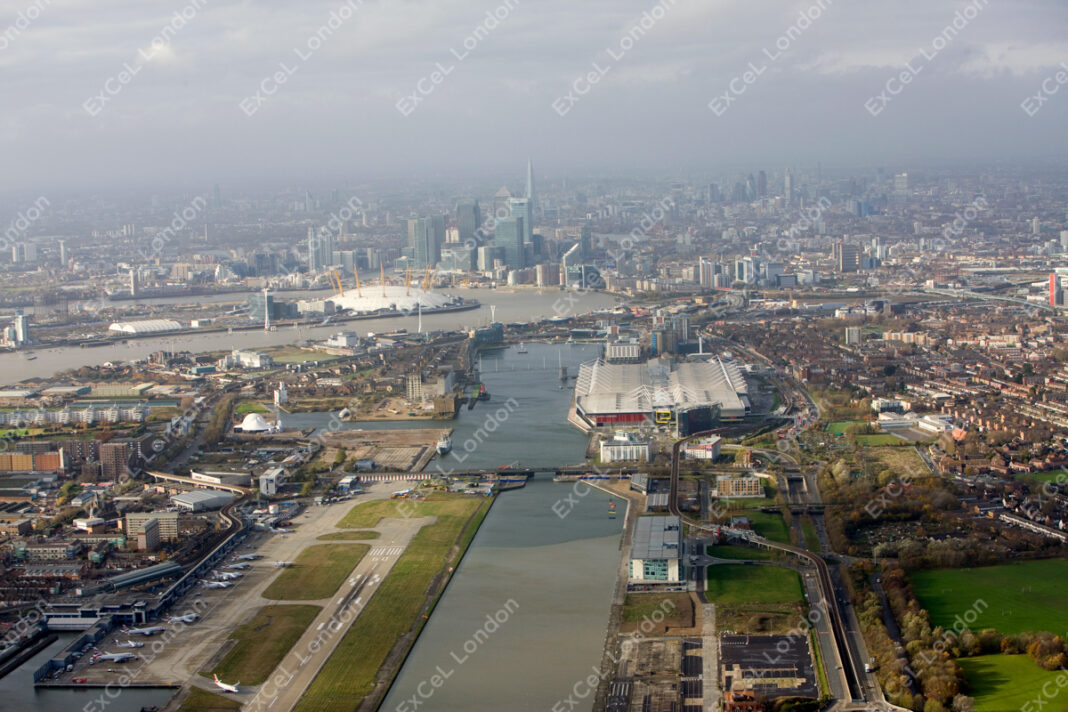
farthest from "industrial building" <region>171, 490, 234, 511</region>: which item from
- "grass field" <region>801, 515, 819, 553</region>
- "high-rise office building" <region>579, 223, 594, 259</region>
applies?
"high-rise office building" <region>579, 223, 594, 259</region>

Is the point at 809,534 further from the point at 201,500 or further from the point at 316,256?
the point at 316,256

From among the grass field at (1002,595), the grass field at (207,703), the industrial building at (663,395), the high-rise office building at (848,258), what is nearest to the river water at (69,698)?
the grass field at (207,703)

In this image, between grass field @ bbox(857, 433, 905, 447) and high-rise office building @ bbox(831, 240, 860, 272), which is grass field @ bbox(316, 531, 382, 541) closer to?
grass field @ bbox(857, 433, 905, 447)

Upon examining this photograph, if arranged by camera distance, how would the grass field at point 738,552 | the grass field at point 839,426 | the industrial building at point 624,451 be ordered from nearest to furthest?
the grass field at point 738,552 → the industrial building at point 624,451 → the grass field at point 839,426

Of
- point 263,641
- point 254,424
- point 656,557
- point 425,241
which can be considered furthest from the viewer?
point 425,241

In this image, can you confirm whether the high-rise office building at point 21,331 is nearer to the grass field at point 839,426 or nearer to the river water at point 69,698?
the grass field at point 839,426

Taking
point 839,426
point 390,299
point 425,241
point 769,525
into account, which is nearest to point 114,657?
point 769,525
